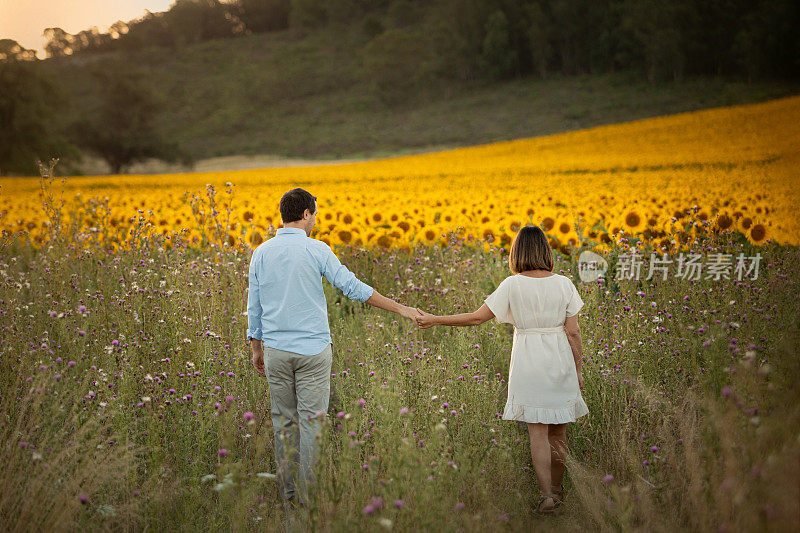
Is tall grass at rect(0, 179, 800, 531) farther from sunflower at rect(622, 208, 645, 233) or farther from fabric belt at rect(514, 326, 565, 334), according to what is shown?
sunflower at rect(622, 208, 645, 233)

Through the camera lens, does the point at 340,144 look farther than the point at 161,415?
Yes

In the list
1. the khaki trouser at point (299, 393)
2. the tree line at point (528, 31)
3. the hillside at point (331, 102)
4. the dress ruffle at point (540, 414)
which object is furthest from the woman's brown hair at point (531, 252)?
the hillside at point (331, 102)

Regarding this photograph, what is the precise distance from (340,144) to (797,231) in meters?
21.1

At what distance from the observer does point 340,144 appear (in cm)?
2647

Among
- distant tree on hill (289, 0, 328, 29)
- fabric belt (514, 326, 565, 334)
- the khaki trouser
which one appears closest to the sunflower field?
fabric belt (514, 326, 565, 334)

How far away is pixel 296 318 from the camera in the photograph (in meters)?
3.20

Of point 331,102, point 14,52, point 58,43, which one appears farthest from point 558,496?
point 331,102

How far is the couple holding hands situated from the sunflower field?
2662mm

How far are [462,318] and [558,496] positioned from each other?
42.5 inches

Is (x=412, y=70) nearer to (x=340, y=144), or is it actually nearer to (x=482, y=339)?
(x=340, y=144)

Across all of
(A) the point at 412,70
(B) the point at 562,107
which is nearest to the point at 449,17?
(A) the point at 412,70

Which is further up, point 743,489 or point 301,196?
point 301,196

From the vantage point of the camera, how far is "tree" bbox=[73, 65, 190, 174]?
20.2 meters

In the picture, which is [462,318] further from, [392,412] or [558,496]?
[558,496]
